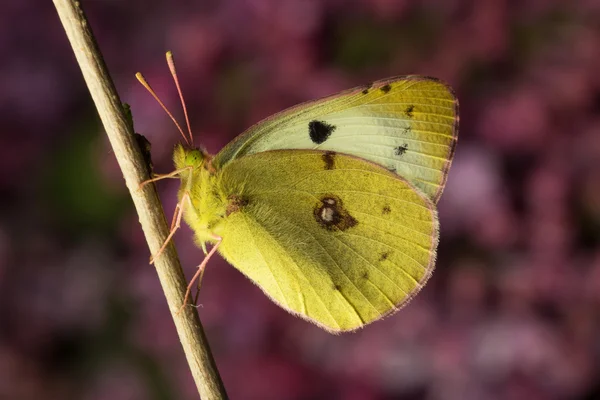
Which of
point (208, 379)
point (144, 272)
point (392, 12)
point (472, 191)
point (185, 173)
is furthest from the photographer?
point (144, 272)

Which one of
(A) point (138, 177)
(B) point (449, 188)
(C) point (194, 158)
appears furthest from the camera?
(B) point (449, 188)

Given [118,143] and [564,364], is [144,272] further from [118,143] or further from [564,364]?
[118,143]

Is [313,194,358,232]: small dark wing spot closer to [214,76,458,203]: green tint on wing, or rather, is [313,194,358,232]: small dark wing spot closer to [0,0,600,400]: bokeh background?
[214,76,458,203]: green tint on wing

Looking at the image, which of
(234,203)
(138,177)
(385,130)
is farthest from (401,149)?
(138,177)

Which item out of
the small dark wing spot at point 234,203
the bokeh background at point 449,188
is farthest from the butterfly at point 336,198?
the bokeh background at point 449,188

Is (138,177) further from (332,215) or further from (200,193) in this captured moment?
(332,215)

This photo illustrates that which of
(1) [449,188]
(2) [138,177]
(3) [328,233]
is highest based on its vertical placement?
(1) [449,188]

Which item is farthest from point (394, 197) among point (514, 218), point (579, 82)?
point (579, 82)
